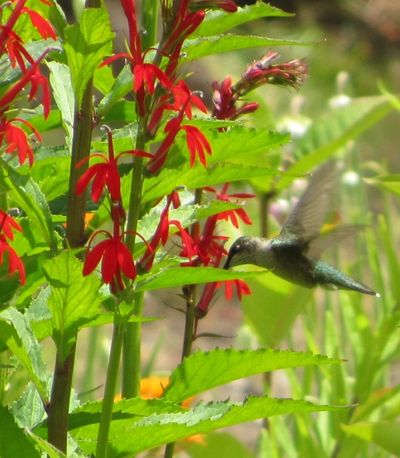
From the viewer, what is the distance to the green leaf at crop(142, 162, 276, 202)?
2.72ft

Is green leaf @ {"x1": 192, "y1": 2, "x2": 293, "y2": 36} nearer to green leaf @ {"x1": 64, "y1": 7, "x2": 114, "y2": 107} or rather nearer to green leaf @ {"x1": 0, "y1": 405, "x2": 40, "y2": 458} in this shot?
green leaf @ {"x1": 64, "y1": 7, "x2": 114, "y2": 107}

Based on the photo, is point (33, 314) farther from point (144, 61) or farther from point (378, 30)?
point (378, 30)

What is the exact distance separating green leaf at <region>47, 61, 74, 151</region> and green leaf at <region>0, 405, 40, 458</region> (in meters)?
0.22

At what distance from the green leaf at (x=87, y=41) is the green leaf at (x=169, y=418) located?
260mm

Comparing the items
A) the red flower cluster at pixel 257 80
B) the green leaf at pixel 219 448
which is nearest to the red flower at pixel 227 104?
the red flower cluster at pixel 257 80

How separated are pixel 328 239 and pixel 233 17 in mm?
540

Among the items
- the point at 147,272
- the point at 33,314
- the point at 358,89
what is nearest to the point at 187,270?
the point at 147,272

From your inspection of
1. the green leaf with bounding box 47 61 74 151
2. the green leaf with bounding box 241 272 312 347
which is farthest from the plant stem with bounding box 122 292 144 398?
the green leaf with bounding box 241 272 312 347

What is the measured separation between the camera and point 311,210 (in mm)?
1326

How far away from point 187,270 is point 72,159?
12cm

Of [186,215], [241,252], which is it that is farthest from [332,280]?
[186,215]

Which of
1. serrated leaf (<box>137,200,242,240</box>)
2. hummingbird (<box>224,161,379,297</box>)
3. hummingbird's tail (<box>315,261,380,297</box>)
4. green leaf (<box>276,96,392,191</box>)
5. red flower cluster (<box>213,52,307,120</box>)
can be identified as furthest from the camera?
green leaf (<box>276,96,392,191</box>)

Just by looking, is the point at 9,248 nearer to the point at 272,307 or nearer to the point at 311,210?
the point at 311,210

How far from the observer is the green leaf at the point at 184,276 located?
785 mm
